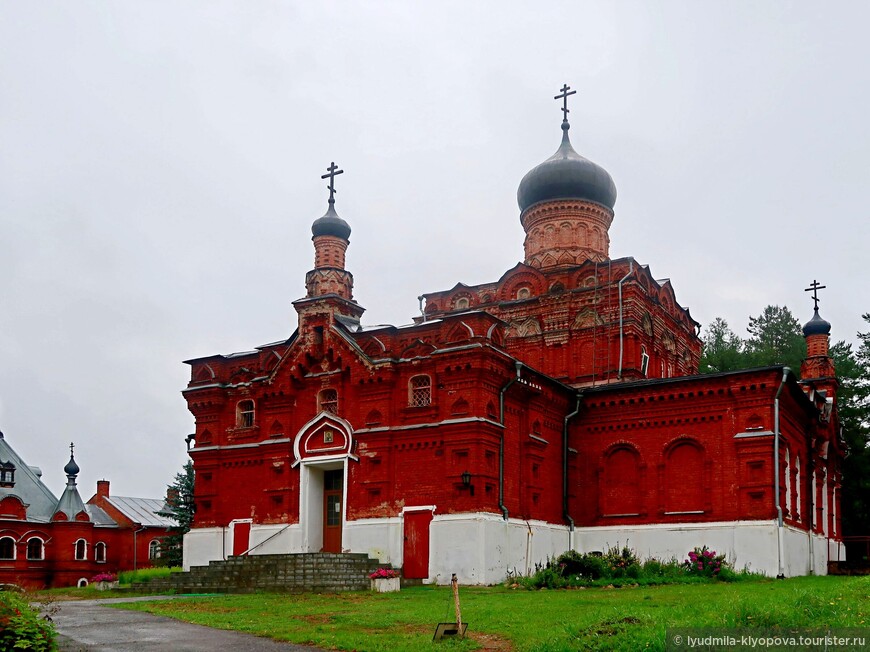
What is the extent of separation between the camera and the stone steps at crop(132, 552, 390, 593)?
2219 cm

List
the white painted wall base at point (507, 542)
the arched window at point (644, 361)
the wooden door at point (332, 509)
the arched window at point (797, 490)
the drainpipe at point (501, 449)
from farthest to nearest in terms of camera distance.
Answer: the arched window at point (644, 361), the arched window at point (797, 490), the wooden door at point (332, 509), the drainpipe at point (501, 449), the white painted wall base at point (507, 542)

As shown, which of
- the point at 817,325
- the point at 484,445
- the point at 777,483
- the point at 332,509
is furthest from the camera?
the point at 817,325

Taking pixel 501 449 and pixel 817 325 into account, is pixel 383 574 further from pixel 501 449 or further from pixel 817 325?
pixel 817 325

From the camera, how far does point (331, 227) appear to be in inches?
1134

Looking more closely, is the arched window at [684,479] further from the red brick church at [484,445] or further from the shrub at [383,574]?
the shrub at [383,574]

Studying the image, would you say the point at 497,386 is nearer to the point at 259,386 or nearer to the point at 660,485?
the point at 660,485

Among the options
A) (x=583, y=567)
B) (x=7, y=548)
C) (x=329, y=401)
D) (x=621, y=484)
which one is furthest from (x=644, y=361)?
(x=7, y=548)

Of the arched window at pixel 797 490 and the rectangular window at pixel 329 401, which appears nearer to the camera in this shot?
the rectangular window at pixel 329 401

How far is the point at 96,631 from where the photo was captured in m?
14.0

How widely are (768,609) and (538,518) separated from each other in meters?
15.6

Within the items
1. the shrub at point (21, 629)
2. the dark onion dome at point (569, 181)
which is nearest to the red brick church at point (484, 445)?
the dark onion dome at point (569, 181)

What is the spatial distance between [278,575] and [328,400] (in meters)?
5.63

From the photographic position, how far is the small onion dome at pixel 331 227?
2881 cm

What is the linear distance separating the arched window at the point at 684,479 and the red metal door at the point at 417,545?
7.08m
